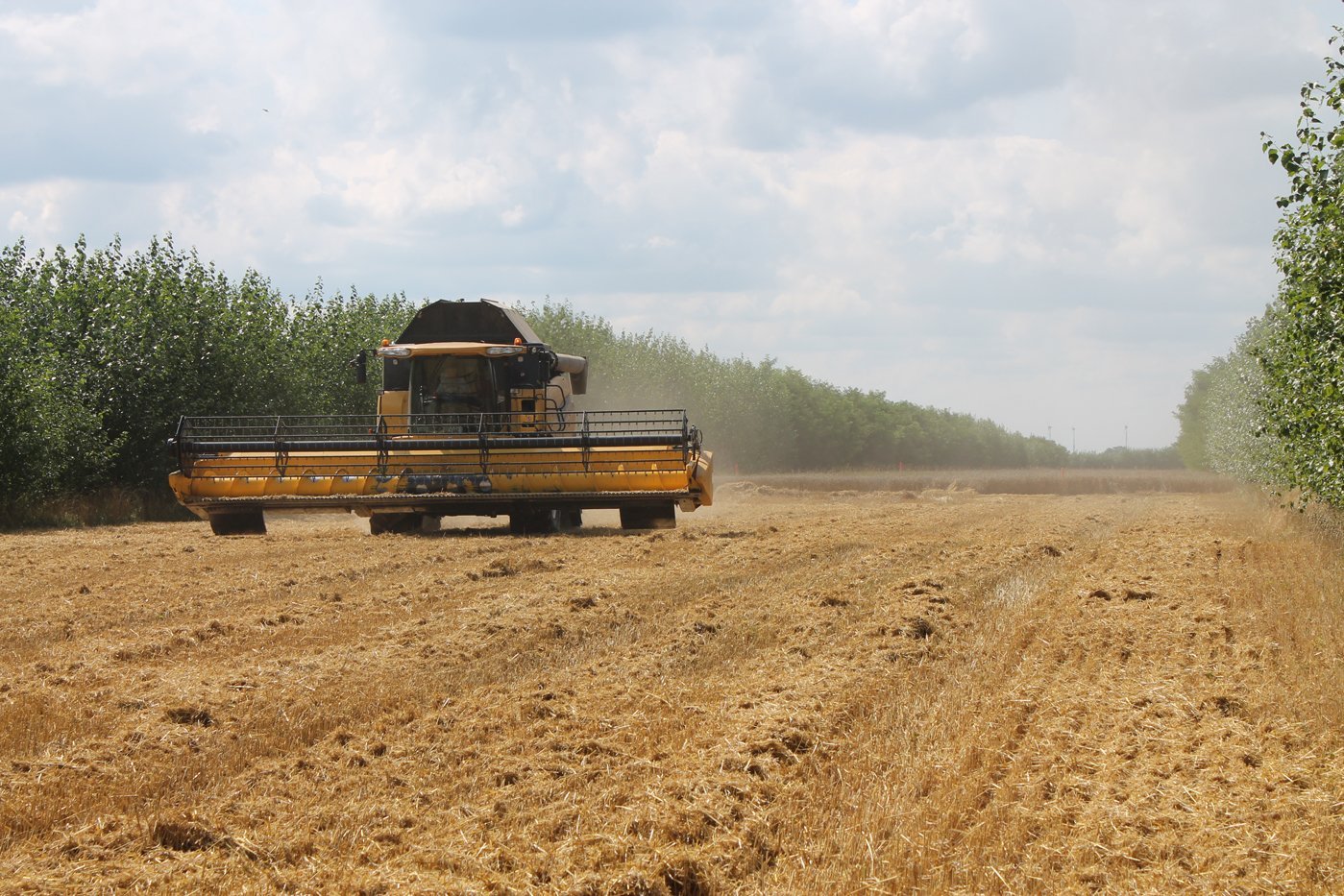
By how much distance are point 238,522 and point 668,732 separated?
12.4 m

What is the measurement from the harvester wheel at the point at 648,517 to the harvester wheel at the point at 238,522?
16.4ft

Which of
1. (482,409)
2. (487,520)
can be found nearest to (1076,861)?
(482,409)

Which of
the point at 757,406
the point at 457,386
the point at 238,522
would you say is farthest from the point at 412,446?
the point at 757,406

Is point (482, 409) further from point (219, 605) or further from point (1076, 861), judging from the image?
point (1076, 861)

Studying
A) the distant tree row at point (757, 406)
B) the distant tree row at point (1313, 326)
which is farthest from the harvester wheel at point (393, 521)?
the distant tree row at point (757, 406)

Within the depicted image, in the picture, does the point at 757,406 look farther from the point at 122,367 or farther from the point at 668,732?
the point at 668,732

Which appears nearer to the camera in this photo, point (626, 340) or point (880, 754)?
point (880, 754)

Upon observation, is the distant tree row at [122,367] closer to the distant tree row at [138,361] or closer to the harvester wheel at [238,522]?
the distant tree row at [138,361]

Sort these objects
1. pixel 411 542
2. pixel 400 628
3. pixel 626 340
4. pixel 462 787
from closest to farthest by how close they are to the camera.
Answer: pixel 462 787, pixel 400 628, pixel 411 542, pixel 626 340

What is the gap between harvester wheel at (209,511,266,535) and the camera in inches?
661

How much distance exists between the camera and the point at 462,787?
5.23 m

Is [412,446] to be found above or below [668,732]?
above

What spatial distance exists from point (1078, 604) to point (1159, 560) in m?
4.05

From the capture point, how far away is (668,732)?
6059 mm
